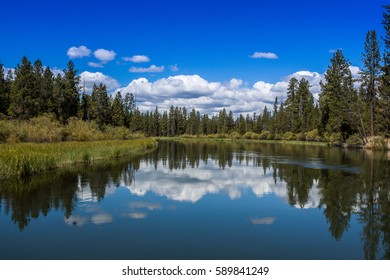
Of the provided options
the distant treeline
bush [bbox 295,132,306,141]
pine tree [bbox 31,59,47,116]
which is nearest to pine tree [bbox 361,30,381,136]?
the distant treeline

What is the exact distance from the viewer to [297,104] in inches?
4060

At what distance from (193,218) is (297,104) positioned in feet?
316

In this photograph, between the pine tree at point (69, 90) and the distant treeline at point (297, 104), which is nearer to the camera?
the distant treeline at point (297, 104)

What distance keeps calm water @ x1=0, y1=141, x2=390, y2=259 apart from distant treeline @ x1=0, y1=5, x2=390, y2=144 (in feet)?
136

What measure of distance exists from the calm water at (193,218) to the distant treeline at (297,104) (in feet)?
136

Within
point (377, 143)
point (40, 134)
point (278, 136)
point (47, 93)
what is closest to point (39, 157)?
point (40, 134)

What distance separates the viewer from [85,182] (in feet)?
64.8

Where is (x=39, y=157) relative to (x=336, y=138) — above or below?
below

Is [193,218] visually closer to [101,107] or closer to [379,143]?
[379,143]

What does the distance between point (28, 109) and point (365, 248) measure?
243ft

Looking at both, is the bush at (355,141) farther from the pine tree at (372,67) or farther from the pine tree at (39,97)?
the pine tree at (39,97)

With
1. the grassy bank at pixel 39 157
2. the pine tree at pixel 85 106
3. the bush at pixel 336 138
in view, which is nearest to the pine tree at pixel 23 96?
the pine tree at pixel 85 106

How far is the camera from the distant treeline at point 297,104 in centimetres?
5753
